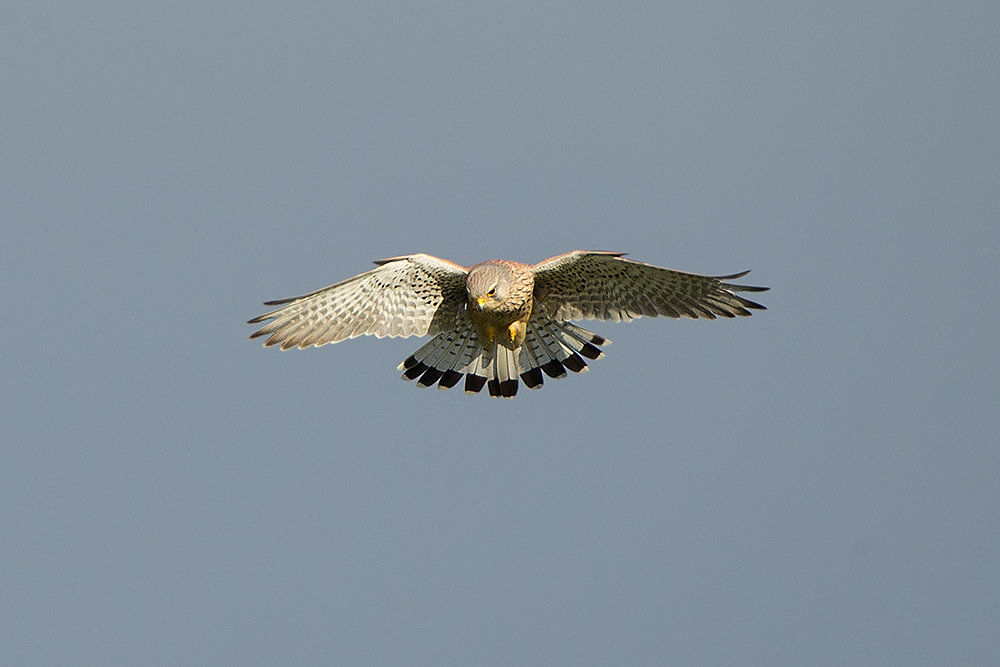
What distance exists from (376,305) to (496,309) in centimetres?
145

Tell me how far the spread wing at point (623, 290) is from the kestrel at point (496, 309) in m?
0.01

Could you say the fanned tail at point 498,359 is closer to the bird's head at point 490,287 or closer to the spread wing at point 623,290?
the spread wing at point 623,290

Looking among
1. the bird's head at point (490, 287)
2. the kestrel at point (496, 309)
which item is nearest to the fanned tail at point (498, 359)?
the kestrel at point (496, 309)

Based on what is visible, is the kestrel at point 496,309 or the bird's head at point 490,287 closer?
the bird's head at point 490,287

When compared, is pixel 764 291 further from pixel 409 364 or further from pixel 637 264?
pixel 409 364

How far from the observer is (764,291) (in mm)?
10789

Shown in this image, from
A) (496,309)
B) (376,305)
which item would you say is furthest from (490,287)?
(376,305)

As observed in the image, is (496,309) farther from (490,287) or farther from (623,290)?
(623,290)

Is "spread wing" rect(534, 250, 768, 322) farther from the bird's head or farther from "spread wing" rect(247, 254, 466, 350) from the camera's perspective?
"spread wing" rect(247, 254, 466, 350)

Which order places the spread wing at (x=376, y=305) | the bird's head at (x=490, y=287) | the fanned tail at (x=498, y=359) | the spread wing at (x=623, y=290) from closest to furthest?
the bird's head at (x=490, y=287)
the spread wing at (x=623, y=290)
the spread wing at (x=376, y=305)
the fanned tail at (x=498, y=359)

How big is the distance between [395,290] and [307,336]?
3.25 ft

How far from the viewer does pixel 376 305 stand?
1158 cm

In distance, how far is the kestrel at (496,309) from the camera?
1098cm

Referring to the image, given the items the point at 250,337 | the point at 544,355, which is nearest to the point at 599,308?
the point at 544,355
